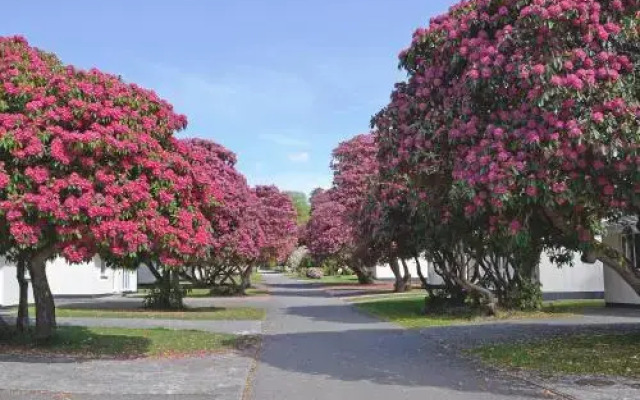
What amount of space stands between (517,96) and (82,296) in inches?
1072

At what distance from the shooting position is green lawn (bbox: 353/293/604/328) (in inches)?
772

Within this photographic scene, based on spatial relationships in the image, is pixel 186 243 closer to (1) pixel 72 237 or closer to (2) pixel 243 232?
(1) pixel 72 237

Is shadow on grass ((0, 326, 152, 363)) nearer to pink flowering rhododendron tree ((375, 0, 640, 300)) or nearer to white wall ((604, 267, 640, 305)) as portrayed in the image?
pink flowering rhododendron tree ((375, 0, 640, 300))

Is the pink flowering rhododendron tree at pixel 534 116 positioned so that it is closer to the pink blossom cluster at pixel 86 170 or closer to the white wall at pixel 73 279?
the pink blossom cluster at pixel 86 170

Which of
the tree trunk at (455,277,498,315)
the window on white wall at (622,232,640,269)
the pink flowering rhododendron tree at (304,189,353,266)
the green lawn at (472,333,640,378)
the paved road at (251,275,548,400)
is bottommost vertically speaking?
the paved road at (251,275,548,400)

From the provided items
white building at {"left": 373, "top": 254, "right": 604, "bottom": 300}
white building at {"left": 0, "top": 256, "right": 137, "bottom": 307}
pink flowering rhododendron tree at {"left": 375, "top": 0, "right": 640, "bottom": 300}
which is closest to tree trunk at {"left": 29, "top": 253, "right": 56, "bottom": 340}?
pink flowering rhododendron tree at {"left": 375, "top": 0, "right": 640, "bottom": 300}

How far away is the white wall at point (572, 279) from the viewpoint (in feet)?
92.5

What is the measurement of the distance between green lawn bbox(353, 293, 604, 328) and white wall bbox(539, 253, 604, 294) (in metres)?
1.17

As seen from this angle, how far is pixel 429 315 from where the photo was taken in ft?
71.3

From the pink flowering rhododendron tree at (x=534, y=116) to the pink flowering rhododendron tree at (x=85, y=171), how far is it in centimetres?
410

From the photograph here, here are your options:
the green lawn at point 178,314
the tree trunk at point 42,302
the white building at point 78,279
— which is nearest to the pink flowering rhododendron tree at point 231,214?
the green lawn at point 178,314

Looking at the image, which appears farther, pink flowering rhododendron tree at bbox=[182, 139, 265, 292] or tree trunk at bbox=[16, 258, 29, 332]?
pink flowering rhododendron tree at bbox=[182, 139, 265, 292]

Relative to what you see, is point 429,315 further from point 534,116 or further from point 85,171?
point 534,116

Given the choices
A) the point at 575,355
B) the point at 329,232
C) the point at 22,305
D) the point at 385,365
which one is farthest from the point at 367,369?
the point at 329,232
